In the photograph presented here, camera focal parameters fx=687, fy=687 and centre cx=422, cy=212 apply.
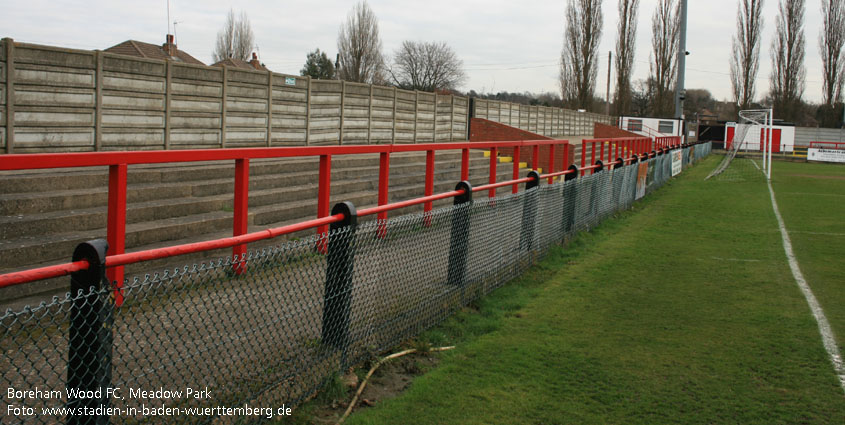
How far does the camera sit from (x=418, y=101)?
19312 mm

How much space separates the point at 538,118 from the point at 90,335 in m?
30.9

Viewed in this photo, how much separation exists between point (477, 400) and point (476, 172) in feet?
38.4

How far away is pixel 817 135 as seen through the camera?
190ft

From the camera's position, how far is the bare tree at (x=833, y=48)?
55188 millimetres

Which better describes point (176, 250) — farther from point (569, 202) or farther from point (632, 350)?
point (569, 202)

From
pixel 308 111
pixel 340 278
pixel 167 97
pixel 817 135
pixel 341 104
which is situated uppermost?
pixel 817 135

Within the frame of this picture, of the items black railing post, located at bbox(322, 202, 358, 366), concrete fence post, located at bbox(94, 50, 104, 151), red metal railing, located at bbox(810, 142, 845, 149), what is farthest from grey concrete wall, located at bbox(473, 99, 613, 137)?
black railing post, located at bbox(322, 202, 358, 366)

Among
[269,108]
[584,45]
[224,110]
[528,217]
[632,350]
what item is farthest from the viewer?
[584,45]

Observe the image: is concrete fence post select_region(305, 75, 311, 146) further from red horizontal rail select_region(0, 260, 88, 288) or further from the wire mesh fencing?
red horizontal rail select_region(0, 260, 88, 288)

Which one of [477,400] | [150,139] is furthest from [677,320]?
[150,139]

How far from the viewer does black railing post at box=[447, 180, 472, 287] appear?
575 centimetres

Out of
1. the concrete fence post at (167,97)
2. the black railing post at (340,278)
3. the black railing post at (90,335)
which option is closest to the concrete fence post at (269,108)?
the concrete fence post at (167,97)

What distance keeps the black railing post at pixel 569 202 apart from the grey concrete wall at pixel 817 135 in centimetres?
5617

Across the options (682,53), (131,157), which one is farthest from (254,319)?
(682,53)
